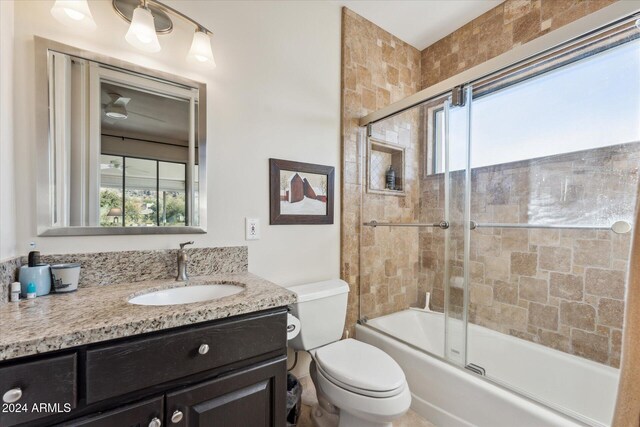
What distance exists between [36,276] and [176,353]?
2.18 ft

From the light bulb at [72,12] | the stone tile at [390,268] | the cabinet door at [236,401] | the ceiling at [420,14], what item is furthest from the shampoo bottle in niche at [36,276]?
the ceiling at [420,14]

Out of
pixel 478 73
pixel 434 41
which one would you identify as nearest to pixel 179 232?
pixel 478 73

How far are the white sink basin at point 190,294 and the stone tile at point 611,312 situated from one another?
196 cm

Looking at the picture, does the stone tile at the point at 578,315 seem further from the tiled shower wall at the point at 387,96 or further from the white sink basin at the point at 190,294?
the white sink basin at the point at 190,294

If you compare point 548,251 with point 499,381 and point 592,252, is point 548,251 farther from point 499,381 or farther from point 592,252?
point 499,381

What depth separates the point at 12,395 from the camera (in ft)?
2.01

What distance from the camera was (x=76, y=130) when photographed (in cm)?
116

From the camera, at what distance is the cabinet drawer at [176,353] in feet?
2.35

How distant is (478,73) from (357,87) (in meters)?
0.85

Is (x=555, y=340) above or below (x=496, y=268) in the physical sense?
below

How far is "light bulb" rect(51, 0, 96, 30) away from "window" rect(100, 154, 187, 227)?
545mm

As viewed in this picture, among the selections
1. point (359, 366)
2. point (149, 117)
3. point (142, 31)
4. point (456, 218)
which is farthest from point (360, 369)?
point (142, 31)

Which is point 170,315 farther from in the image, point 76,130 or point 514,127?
point 514,127

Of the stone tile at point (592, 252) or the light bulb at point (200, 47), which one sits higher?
the light bulb at point (200, 47)
